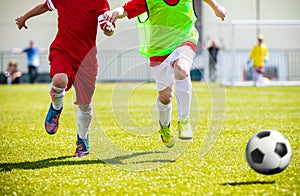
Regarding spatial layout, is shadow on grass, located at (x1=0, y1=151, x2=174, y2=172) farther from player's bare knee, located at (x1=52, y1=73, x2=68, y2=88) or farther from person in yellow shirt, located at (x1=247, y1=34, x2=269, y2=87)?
person in yellow shirt, located at (x1=247, y1=34, x2=269, y2=87)

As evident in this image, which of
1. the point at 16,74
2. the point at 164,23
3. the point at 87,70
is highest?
the point at 164,23

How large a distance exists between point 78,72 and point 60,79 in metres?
0.25

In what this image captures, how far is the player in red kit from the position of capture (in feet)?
18.0

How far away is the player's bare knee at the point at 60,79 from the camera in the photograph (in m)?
5.42

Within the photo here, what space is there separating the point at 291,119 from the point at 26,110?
5262 millimetres

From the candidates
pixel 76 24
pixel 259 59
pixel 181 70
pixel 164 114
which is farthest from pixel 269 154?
pixel 259 59

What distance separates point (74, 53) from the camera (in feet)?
18.2

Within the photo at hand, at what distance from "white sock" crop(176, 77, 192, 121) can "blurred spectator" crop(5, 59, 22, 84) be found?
69.2 feet

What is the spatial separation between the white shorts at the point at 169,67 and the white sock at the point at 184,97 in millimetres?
146

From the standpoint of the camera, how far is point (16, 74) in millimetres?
26312

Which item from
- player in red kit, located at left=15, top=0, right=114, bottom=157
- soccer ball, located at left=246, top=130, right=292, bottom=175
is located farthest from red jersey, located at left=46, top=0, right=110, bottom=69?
soccer ball, located at left=246, top=130, right=292, bottom=175

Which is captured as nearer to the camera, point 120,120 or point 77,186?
point 77,186

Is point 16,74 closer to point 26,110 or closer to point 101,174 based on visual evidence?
point 26,110

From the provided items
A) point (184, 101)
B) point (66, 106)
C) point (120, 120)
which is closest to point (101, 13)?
point (184, 101)
